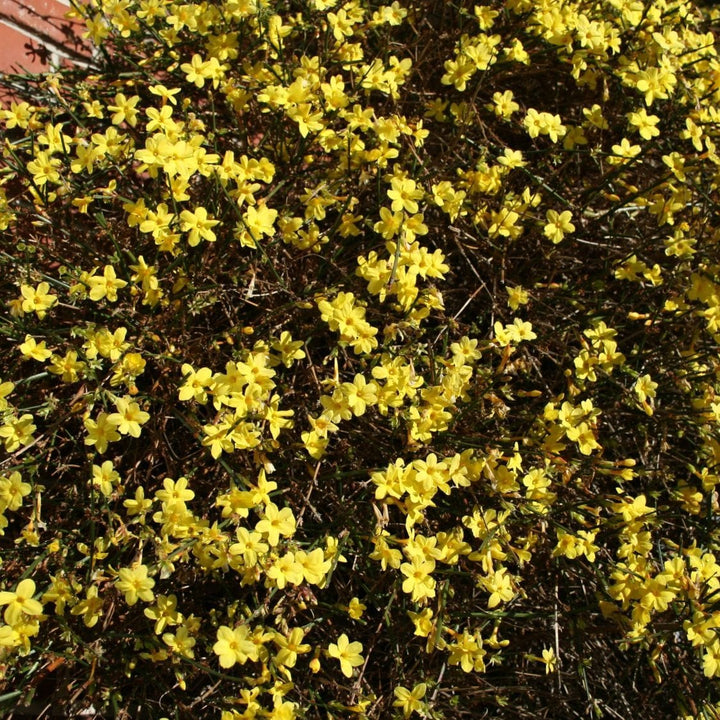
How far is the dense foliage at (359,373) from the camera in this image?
165cm

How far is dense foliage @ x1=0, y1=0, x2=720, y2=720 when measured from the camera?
5.42 feet

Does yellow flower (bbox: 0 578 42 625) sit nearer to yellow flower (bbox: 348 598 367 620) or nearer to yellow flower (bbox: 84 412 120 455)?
yellow flower (bbox: 84 412 120 455)

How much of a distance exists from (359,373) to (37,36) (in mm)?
1672

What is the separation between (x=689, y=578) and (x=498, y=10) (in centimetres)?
193

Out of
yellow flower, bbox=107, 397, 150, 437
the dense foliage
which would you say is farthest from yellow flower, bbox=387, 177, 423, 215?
yellow flower, bbox=107, 397, 150, 437

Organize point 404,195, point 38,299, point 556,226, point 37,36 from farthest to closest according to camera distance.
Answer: point 37,36 < point 556,226 < point 404,195 < point 38,299

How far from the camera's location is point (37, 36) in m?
2.31

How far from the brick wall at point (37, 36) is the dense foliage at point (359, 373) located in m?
0.12

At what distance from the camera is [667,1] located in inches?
99.0

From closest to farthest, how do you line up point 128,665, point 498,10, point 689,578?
point 128,665 → point 689,578 → point 498,10

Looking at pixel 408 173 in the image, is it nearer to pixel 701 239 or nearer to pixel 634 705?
pixel 701 239

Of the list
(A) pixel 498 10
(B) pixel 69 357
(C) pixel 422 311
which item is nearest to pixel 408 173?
(C) pixel 422 311

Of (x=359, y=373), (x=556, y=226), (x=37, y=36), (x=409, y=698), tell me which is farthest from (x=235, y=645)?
(x=37, y=36)

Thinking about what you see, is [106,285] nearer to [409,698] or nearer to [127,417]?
[127,417]
